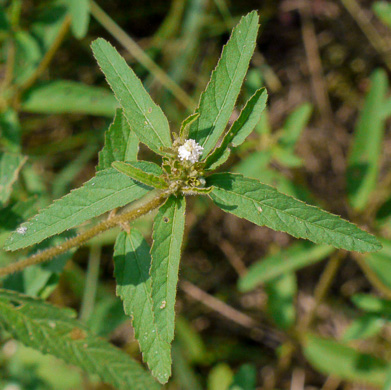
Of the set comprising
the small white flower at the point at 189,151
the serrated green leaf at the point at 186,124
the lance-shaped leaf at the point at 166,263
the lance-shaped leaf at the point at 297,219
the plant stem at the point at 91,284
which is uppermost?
the serrated green leaf at the point at 186,124

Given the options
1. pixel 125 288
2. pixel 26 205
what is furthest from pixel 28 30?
pixel 125 288

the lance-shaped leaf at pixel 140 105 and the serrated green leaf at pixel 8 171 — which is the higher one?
the lance-shaped leaf at pixel 140 105

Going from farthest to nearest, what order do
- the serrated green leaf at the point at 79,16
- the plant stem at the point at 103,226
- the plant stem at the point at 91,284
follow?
1. the plant stem at the point at 91,284
2. the serrated green leaf at the point at 79,16
3. the plant stem at the point at 103,226

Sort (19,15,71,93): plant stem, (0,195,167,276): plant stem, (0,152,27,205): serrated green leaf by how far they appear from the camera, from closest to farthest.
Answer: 1. (0,195,167,276): plant stem
2. (0,152,27,205): serrated green leaf
3. (19,15,71,93): plant stem

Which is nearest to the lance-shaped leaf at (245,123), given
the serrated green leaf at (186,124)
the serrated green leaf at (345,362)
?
the serrated green leaf at (186,124)

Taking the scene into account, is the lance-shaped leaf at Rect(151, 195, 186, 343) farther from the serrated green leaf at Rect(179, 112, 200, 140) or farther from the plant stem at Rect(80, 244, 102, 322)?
the plant stem at Rect(80, 244, 102, 322)

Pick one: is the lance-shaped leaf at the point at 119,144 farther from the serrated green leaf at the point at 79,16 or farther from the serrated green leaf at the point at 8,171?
the serrated green leaf at the point at 79,16

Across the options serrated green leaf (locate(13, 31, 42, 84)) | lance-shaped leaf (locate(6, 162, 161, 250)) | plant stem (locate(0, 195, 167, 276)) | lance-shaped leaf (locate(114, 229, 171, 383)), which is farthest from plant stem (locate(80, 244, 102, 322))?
lance-shaped leaf (locate(6, 162, 161, 250))
